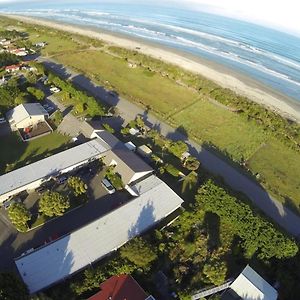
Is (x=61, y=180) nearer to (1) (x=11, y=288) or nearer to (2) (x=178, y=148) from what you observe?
(2) (x=178, y=148)

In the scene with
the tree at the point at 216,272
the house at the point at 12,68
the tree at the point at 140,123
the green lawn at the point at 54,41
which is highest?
the green lawn at the point at 54,41

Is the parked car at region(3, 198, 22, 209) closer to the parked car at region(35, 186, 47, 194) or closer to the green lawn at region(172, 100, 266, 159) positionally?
the parked car at region(35, 186, 47, 194)

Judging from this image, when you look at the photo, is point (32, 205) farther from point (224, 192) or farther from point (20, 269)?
point (224, 192)

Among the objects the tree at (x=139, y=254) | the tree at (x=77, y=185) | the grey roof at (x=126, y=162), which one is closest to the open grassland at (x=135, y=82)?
the grey roof at (x=126, y=162)

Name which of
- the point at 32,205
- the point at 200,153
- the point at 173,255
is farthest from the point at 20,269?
the point at 200,153

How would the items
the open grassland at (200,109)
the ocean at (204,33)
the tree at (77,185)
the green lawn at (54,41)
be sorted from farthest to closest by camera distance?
Answer: the ocean at (204,33) < the green lawn at (54,41) < the open grassland at (200,109) < the tree at (77,185)

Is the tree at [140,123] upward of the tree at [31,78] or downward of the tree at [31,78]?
downward

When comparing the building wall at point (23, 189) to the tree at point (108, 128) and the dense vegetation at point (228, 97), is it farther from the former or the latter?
the dense vegetation at point (228, 97)

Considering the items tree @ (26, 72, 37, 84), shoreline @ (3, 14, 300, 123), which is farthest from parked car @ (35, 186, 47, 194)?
shoreline @ (3, 14, 300, 123)
